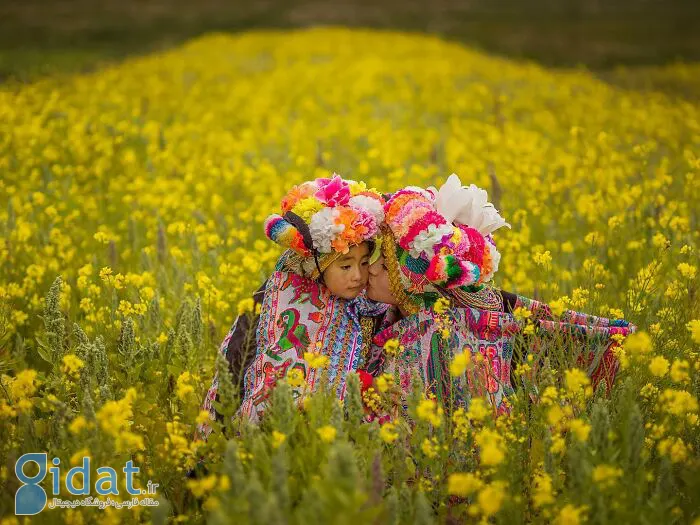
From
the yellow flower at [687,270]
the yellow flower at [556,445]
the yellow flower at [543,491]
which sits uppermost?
the yellow flower at [687,270]

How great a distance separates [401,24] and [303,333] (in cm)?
3017

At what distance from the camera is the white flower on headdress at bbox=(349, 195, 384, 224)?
3.17 meters

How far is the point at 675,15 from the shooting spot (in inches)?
1090

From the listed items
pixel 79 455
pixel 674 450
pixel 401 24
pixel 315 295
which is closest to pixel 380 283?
pixel 315 295

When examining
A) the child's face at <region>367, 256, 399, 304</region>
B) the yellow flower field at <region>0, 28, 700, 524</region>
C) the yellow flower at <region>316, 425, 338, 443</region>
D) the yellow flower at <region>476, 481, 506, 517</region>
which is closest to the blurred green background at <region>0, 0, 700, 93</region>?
the yellow flower field at <region>0, 28, 700, 524</region>

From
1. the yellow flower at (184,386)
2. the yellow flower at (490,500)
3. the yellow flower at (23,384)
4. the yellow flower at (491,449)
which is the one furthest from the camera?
the yellow flower at (184,386)

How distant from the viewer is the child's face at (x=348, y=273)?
10.6 feet

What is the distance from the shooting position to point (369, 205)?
320 cm

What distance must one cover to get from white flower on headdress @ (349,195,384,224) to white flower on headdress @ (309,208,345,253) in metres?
0.13

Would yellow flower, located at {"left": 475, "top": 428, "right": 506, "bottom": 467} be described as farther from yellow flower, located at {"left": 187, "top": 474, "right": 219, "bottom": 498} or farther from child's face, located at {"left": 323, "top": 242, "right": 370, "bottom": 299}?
child's face, located at {"left": 323, "top": 242, "right": 370, "bottom": 299}

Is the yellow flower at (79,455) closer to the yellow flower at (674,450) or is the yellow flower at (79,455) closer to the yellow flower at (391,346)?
the yellow flower at (391,346)

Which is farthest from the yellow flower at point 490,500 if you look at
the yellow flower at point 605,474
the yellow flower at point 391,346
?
the yellow flower at point 391,346

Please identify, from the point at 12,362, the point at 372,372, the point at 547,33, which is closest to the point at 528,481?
the point at 372,372

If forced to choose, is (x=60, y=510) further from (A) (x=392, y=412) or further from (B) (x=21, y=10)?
(B) (x=21, y=10)
